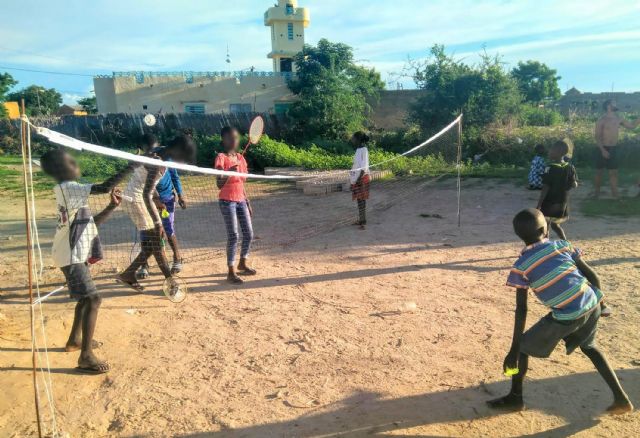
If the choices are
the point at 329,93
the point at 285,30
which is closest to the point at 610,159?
the point at 329,93

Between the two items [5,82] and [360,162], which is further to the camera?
[5,82]

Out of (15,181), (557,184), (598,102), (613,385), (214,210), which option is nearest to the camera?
(613,385)

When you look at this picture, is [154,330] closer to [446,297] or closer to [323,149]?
[446,297]

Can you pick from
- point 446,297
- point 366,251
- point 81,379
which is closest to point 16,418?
point 81,379

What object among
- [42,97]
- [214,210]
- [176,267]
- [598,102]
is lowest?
[176,267]

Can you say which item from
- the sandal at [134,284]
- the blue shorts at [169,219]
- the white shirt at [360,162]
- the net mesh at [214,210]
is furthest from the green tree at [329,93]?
the sandal at [134,284]

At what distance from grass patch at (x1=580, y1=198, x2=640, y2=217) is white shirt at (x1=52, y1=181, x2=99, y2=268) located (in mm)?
8502

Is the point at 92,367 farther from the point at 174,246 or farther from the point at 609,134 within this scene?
the point at 609,134

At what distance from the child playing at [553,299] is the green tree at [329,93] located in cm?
1987

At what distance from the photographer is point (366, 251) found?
22.9 feet

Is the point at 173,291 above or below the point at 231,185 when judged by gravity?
below

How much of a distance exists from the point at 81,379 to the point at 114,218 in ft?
23.7

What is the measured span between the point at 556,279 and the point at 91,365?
11.2 ft

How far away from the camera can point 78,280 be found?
144 inches
